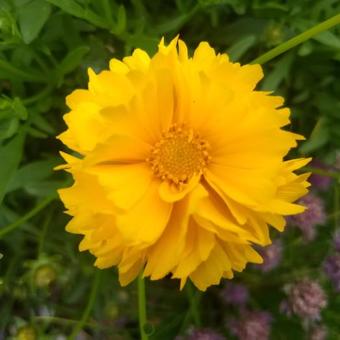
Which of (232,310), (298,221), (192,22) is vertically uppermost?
(192,22)

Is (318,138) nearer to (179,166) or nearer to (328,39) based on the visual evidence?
(328,39)

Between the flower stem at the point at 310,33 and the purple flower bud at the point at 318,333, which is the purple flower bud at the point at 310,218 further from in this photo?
the flower stem at the point at 310,33

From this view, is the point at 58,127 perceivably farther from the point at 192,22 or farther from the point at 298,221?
the point at 298,221

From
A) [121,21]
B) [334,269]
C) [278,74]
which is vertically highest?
[121,21]

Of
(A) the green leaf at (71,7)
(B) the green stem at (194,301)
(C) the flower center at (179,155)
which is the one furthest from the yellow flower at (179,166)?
(B) the green stem at (194,301)

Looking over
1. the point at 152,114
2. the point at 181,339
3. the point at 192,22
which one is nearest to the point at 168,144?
the point at 152,114

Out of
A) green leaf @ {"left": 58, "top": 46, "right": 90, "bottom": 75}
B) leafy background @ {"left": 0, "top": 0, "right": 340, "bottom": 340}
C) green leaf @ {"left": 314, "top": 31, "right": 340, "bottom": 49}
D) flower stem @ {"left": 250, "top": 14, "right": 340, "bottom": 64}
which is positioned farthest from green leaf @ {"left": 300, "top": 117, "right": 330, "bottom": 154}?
green leaf @ {"left": 58, "top": 46, "right": 90, "bottom": 75}

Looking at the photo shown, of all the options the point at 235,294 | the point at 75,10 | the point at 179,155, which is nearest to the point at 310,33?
the point at 179,155
